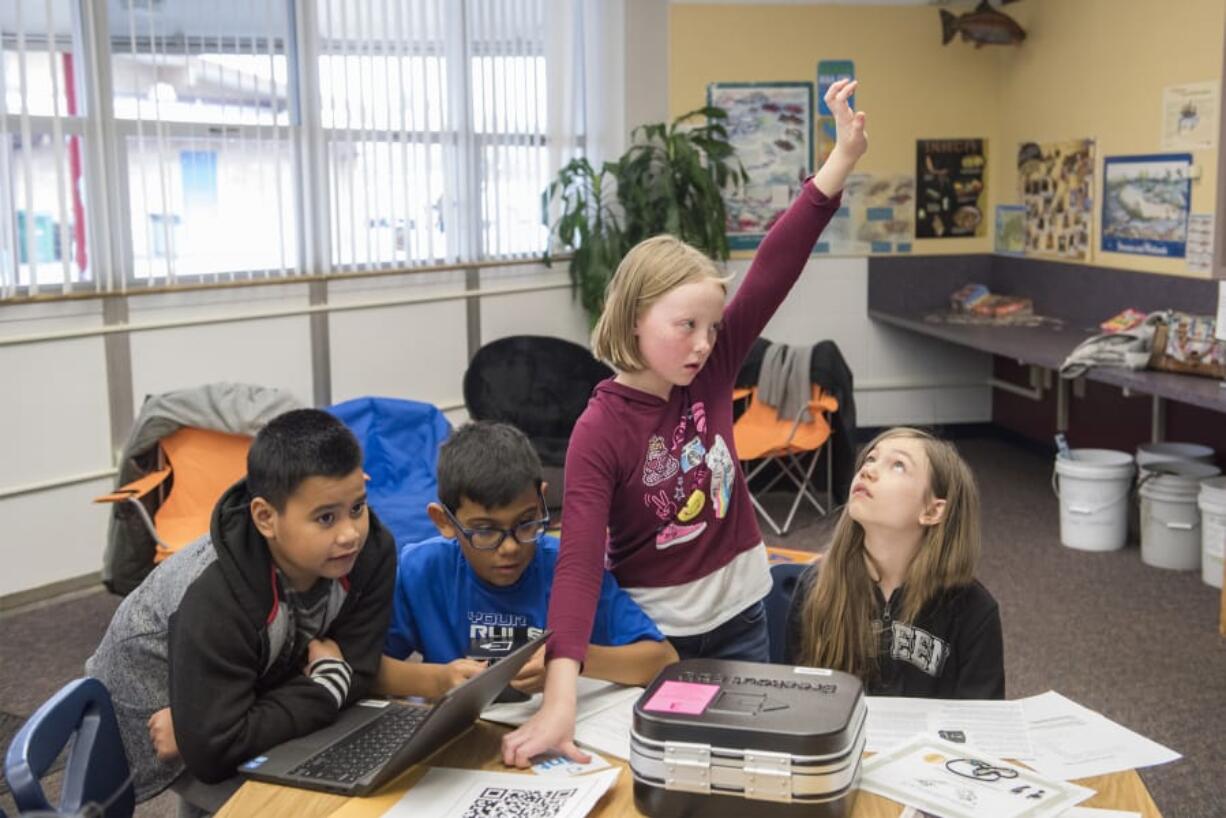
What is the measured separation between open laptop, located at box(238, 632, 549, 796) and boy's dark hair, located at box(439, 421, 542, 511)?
1.15 ft

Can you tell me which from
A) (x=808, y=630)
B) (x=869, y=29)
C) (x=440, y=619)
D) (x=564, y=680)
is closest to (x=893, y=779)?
(x=564, y=680)

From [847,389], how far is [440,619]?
382 cm

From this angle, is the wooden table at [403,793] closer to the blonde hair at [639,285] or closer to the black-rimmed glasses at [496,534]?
the black-rimmed glasses at [496,534]

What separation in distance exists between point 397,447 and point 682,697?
11.3 ft

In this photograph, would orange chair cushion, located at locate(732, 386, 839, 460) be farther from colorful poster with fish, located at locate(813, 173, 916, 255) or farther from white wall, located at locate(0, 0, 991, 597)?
colorful poster with fish, located at locate(813, 173, 916, 255)

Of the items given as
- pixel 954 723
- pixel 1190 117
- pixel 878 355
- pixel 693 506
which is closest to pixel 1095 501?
pixel 1190 117

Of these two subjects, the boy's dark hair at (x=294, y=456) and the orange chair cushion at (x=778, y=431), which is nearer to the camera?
the boy's dark hair at (x=294, y=456)

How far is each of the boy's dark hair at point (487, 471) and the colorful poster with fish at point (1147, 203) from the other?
14.7ft

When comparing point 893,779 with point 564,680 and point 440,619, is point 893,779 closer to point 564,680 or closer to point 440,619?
point 564,680

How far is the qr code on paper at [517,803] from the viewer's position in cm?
154

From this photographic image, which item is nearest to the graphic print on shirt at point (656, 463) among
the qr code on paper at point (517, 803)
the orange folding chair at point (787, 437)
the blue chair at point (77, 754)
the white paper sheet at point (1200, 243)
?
the qr code on paper at point (517, 803)

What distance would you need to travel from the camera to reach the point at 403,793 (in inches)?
63.6

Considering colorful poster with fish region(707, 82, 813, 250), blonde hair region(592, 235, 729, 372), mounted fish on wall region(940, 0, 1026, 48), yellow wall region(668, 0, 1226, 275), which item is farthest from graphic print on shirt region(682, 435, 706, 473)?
mounted fish on wall region(940, 0, 1026, 48)

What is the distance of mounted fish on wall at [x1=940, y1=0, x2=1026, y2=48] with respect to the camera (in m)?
6.77
